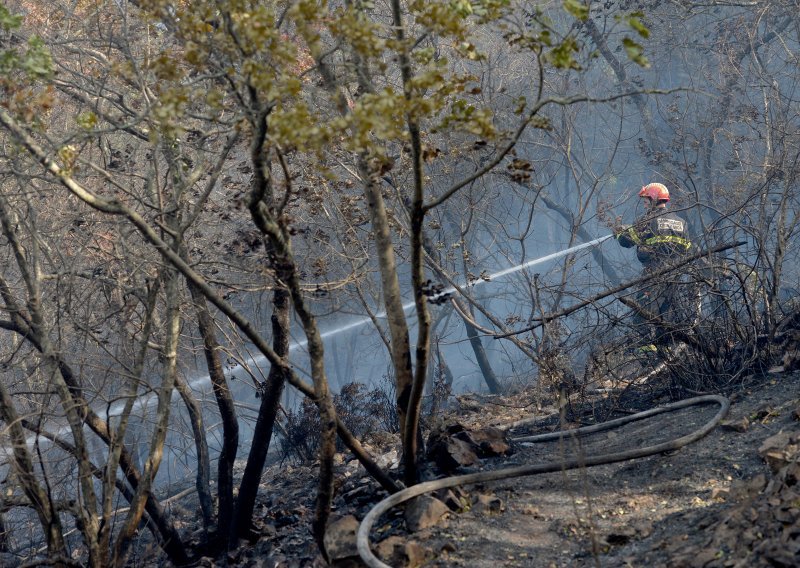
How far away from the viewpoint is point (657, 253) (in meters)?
8.37

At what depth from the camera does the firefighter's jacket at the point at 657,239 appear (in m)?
8.39

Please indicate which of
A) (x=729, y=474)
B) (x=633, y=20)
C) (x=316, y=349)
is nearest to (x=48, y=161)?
(x=316, y=349)

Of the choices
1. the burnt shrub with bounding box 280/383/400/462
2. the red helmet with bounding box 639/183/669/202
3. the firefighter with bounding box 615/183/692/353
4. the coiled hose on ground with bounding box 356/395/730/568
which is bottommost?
the coiled hose on ground with bounding box 356/395/730/568

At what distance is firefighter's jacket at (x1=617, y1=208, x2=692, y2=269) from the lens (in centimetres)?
839

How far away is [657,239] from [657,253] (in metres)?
0.31

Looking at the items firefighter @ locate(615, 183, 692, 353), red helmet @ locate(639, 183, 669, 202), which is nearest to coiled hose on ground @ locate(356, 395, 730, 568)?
firefighter @ locate(615, 183, 692, 353)

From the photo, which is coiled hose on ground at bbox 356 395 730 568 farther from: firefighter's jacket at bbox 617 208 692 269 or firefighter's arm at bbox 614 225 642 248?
firefighter's arm at bbox 614 225 642 248

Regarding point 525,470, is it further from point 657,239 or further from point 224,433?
point 657,239

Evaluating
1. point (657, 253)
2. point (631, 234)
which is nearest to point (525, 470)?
point (657, 253)

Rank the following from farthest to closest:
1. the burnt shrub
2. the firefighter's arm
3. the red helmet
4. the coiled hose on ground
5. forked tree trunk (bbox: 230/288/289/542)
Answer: the red helmet → the burnt shrub → the firefighter's arm → forked tree trunk (bbox: 230/288/289/542) → the coiled hose on ground

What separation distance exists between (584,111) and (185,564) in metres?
21.1

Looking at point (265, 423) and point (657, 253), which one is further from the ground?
point (657, 253)

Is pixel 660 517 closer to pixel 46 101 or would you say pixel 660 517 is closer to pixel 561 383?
pixel 561 383

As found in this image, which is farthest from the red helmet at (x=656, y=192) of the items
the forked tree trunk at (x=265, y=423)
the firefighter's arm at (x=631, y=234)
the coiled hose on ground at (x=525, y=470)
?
the forked tree trunk at (x=265, y=423)
